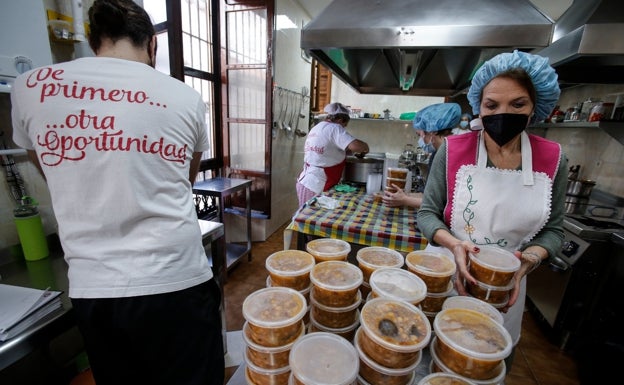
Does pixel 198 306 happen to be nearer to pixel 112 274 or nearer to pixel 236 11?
pixel 112 274

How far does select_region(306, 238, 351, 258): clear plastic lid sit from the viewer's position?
2.87 feet

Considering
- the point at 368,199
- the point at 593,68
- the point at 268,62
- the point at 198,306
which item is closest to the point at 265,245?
the point at 368,199

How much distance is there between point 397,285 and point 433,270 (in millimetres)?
128

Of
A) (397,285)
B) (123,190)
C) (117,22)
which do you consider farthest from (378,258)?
(117,22)

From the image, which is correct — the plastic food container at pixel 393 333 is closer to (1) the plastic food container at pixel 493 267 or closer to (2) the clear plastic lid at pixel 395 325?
(2) the clear plastic lid at pixel 395 325

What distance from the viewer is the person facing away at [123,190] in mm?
763

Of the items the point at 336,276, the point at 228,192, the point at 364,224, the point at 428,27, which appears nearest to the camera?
the point at 336,276

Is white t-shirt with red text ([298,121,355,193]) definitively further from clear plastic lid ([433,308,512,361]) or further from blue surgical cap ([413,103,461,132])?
clear plastic lid ([433,308,512,361])

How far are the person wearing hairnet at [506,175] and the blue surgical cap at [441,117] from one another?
27.2 inches

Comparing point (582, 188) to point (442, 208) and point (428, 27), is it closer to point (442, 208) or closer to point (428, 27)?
point (442, 208)

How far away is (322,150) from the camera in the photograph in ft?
8.39

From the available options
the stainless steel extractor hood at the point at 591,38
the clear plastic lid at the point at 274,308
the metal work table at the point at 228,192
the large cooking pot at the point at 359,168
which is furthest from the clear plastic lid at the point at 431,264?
the metal work table at the point at 228,192

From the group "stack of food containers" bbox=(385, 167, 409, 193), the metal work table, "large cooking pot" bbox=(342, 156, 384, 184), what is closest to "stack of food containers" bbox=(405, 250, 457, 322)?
"stack of food containers" bbox=(385, 167, 409, 193)

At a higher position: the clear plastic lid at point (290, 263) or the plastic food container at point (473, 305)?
the clear plastic lid at point (290, 263)
